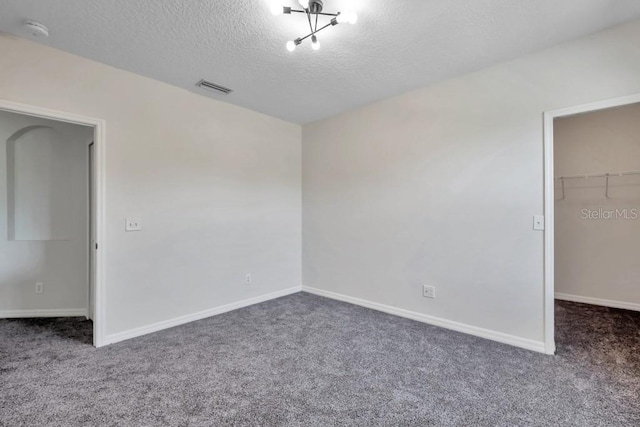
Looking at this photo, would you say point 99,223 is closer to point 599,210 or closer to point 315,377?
point 315,377

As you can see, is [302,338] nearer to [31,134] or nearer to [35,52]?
[35,52]

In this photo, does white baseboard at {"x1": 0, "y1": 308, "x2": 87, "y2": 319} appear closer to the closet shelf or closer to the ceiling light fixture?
the ceiling light fixture

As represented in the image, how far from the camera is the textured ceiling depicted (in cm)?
194

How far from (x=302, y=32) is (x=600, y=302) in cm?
476

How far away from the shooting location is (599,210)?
380 centimetres

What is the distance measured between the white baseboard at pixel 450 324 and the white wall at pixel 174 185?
1.00m

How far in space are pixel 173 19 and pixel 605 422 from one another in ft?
12.0

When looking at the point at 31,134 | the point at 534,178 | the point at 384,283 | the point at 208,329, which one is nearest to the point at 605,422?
the point at 534,178

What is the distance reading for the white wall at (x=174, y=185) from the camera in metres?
2.54

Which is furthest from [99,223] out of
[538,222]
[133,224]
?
[538,222]

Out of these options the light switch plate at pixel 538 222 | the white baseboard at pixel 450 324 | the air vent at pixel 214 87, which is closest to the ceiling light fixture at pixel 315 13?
the air vent at pixel 214 87

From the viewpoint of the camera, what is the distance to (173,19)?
Result: 2053mm

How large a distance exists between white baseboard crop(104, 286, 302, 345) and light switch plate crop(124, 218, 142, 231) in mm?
967

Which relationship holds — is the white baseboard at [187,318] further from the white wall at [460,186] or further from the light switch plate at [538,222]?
the light switch plate at [538,222]
